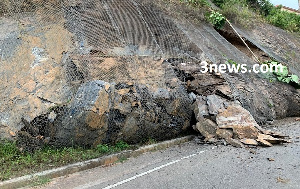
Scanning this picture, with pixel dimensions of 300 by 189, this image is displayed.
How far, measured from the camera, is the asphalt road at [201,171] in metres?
5.15

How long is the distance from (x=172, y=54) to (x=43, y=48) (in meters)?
3.98

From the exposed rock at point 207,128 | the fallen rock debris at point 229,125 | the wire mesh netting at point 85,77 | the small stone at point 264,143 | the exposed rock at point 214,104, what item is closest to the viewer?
the wire mesh netting at point 85,77

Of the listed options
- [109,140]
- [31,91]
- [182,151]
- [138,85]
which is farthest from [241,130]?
[31,91]

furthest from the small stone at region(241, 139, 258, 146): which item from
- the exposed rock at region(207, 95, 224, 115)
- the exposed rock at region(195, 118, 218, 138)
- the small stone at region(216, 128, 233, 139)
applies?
the exposed rock at region(207, 95, 224, 115)

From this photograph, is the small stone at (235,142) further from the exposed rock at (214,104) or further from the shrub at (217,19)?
the shrub at (217,19)

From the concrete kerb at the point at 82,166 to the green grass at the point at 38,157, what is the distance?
0.49 feet

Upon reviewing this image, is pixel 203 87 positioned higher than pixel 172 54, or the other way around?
pixel 172 54

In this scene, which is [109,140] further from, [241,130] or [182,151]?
[241,130]

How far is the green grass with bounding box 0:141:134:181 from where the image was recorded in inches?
218

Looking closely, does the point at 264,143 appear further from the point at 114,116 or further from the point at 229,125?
the point at 114,116

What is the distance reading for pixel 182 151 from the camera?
7.36 metres

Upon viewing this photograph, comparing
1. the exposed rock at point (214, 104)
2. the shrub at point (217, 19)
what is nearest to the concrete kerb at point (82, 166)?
the exposed rock at point (214, 104)

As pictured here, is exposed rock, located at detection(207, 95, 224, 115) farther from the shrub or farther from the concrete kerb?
the shrub

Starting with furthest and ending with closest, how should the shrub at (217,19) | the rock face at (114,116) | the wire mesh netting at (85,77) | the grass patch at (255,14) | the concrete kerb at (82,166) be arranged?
1. the grass patch at (255,14)
2. the shrub at (217,19)
3. the wire mesh netting at (85,77)
4. the rock face at (114,116)
5. the concrete kerb at (82,166)
